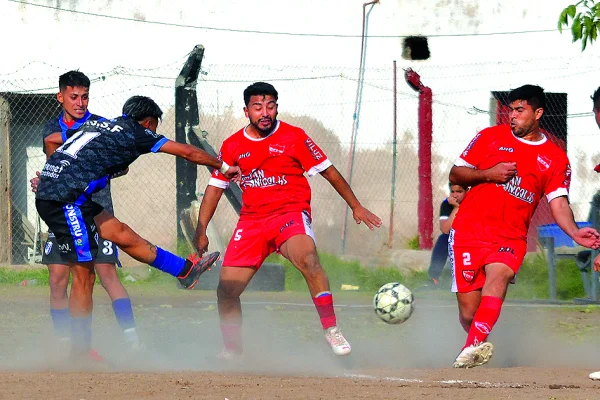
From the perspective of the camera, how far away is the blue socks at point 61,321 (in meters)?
7.97

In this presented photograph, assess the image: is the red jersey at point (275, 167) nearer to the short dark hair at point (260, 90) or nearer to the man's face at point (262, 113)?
the man's face at point (262, 113)

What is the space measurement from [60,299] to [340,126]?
893 centimetres

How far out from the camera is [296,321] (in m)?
10.5

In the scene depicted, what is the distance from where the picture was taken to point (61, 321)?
26.2 feet

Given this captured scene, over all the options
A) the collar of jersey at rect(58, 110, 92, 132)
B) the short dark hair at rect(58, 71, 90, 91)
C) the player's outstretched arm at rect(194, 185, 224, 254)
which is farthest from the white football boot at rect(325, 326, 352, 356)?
the short dark hair at rect(58, 71, 90, 91)

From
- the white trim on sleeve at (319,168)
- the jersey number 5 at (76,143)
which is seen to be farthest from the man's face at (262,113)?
the jersey number 5 at (76,143)

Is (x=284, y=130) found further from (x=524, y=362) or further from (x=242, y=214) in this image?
(x=524, y=362)

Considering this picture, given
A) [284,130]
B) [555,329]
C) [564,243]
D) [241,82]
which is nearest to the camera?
[284,130]

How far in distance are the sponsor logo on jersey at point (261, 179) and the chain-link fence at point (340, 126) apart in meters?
7.68

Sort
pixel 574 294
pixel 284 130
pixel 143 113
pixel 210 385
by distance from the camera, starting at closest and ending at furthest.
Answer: pixel 210 385 → pixel 143 113 → pixel 284 130 → pixel 574 294

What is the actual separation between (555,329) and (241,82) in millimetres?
7283

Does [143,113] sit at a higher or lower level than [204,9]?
lower

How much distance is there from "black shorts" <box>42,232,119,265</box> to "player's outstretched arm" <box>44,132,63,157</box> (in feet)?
2.11

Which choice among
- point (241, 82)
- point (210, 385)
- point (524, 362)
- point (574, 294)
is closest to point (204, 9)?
point (241, 82)
